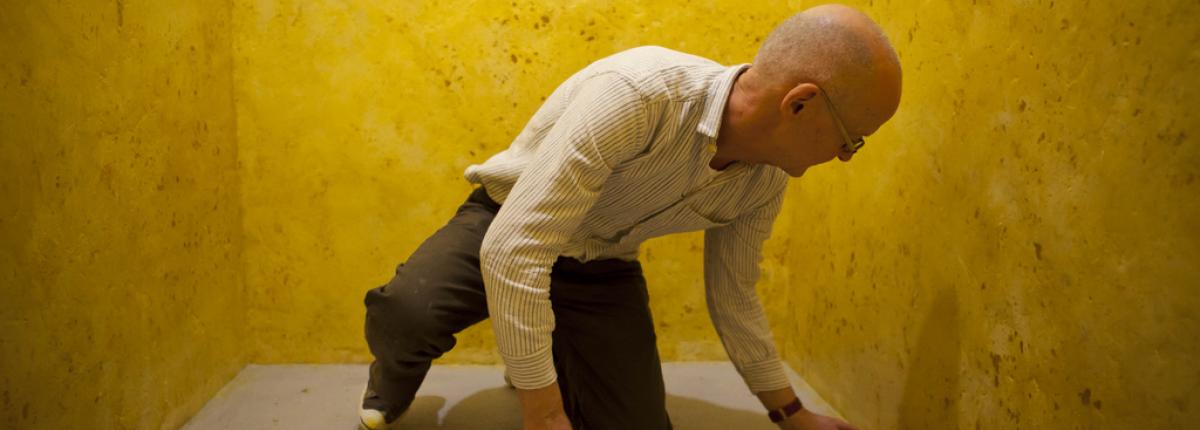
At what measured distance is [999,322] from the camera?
1119 mm

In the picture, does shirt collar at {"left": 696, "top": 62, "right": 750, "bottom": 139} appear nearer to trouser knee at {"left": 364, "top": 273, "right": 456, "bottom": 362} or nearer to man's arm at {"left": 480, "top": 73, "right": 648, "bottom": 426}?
man's arm at {"left": 480, "top": 73, "right": 648, "bottom": 426}

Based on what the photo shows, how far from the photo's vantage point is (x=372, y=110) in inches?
72.7

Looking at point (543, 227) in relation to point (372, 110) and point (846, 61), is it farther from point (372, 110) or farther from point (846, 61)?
point (372, 110)

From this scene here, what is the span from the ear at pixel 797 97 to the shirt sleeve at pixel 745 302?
36cm

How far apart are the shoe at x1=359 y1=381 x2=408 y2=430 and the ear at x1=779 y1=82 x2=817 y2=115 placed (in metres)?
0.94

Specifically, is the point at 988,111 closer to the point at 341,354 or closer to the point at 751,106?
the point at 751,106

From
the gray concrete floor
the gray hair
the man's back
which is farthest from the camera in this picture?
the gray concrete floor

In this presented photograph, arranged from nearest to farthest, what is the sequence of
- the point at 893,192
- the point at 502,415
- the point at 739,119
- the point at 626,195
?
1. the point at 739,119
2. the point at 626,195
3. the point at 893,192
4. the point at 502,415

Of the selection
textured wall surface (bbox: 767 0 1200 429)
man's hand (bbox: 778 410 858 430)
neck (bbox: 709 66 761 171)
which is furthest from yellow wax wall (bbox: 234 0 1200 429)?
neck (bbox: 709 66 761 171)

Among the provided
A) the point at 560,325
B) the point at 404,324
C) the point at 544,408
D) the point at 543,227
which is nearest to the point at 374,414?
the point at 404,324

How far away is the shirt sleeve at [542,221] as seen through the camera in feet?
3.37

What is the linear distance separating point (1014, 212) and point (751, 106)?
0.40 meters

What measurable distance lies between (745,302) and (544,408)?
19.6 inches

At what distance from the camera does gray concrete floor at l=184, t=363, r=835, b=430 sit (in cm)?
158
